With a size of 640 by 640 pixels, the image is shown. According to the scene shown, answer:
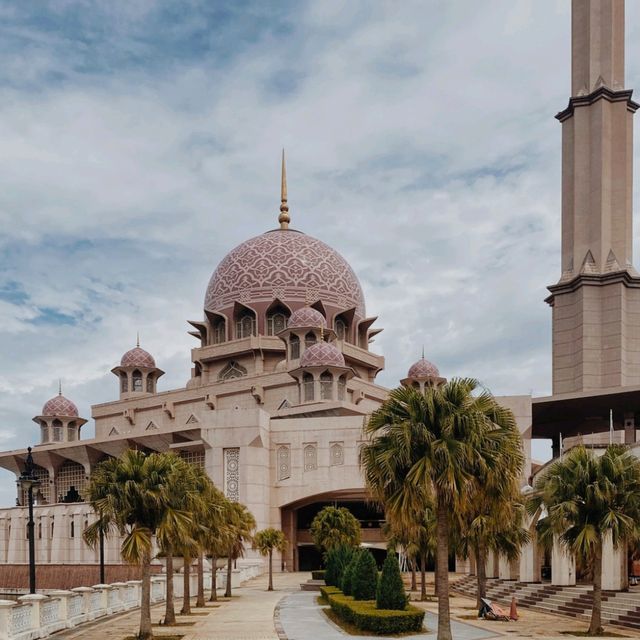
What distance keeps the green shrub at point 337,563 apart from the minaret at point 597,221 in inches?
1145

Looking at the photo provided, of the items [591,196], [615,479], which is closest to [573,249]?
[591,196]

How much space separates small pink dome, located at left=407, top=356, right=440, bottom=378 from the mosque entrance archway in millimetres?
16251

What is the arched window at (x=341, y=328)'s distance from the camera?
239 ft

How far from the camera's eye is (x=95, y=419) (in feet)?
252

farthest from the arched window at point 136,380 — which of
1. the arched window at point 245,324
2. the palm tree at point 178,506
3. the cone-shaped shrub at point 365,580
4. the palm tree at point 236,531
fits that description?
the palm tree at point 178,506

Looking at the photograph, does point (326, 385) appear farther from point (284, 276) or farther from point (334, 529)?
point (334, 529)

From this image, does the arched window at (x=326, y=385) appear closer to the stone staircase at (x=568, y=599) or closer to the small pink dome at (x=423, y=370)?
the small pink dome at (x=423, y=370)

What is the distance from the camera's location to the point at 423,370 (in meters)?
76.2

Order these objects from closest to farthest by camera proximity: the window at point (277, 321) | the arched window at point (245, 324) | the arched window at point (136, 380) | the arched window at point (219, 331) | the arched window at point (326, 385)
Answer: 1. the arched window at point (326, 385)
2. the window at point (277, 321)
3. the arched window at point (245, 324)
4. the arched window at point (219, 331)
5. the arched window at point (136, 380)

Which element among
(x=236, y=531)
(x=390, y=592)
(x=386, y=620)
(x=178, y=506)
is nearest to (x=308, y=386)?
(x=236, y=531)

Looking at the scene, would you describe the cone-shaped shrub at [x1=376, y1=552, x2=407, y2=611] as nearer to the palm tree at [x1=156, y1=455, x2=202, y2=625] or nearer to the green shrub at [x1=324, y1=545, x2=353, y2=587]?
the palm tree at [x1=156, y1=455, x2=202, y2=625]

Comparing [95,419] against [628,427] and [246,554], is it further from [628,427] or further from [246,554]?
[628,427]

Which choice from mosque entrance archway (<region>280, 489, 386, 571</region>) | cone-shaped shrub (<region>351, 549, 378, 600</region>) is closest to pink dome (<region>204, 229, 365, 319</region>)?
mosque entrance archway (<region>280, 489, 386, 571</region>)

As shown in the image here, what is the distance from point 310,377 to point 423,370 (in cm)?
1610
